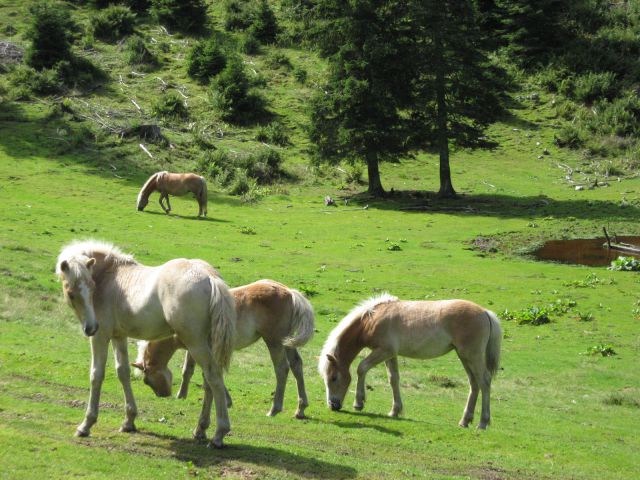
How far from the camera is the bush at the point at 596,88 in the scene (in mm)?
57875

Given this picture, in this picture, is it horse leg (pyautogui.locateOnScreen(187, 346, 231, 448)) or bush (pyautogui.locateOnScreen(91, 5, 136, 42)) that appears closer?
horse leg (pyautogui.locateOnScreen(187, 346, 231, 448))

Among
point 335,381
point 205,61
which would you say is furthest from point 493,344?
point 205,61

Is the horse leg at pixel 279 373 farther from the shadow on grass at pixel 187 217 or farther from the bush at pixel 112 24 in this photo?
the bush at pixel 112 24

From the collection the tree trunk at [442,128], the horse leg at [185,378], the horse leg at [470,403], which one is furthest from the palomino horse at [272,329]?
the tree trunk at [442,128]

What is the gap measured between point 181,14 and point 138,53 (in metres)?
9.10

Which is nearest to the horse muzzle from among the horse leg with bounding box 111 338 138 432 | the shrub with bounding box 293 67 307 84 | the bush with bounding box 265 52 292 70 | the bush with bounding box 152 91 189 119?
the horse leg with bounding box 111 338 138 432

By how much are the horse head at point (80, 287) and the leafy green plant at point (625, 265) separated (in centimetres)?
2405

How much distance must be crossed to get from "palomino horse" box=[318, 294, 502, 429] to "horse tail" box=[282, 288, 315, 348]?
4.45 feet

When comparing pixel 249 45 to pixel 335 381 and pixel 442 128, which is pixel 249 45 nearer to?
pixel 442 128

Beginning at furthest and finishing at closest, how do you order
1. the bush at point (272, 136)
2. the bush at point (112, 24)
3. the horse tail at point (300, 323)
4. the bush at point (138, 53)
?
the bush at point (112, 24) → the bush at point (138, 53) → the bush at point (272, 136) → the horse tail at point (300, 323)

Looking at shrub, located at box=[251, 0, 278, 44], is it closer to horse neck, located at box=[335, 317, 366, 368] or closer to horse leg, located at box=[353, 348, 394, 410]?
horse neck, located at box=[335, 317, 366, 368]

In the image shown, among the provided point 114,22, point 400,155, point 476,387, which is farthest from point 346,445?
point 114,22

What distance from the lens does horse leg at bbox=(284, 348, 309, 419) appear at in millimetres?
12648

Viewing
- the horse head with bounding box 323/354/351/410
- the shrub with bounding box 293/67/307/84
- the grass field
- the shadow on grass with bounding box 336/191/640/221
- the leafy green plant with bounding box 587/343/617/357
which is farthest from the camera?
the shrub with bounding box 293/67/307/84
